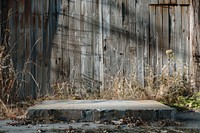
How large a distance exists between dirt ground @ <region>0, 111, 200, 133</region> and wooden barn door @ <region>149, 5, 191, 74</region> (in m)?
2.64

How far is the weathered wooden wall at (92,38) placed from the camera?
6.78 m

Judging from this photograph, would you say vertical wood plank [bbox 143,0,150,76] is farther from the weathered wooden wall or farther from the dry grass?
the dry grass

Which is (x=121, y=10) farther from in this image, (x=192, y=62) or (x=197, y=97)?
(x=197, y=97)

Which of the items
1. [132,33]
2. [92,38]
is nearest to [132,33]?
[132,33]

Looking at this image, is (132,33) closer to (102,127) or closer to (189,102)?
(189,102)

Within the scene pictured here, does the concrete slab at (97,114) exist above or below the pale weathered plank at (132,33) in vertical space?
below

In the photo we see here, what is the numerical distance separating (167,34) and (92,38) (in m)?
Result: 1.39

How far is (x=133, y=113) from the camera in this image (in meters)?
4.30

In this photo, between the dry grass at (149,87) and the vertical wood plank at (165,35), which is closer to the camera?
the dry grass at (149,87)

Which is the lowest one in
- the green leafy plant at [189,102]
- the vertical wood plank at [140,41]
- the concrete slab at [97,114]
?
the green leafy plant at [189,102]

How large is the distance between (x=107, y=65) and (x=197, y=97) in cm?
169

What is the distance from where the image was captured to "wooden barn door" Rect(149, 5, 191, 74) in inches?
271

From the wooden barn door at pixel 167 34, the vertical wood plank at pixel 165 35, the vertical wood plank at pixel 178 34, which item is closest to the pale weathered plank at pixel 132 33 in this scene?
the wooden barn door at pixel 167 34

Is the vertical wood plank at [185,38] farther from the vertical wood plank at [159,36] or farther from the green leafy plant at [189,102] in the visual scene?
the green leafy plant at [189,102]
